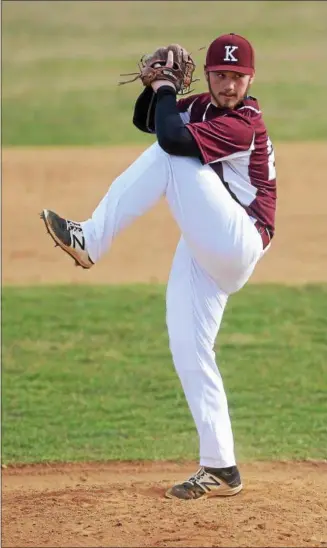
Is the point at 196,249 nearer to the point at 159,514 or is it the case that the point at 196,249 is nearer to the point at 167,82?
the point at 167,82

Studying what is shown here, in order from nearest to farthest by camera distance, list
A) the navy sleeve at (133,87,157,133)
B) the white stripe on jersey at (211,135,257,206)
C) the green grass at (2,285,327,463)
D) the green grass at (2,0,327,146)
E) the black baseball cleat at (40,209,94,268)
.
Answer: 1. the black baseball cleat at (40,209,94,268)
2. the white stripe on jersey at (211,135,257,206)
3. the navy sleeve at (133,87,157,133)
4. the green grass at (2,285,327,463)
5. the green grass at (2,0,327,146)

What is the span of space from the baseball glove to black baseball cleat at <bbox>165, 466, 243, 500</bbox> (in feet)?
5.25

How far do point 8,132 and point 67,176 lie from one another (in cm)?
366

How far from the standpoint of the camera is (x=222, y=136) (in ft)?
15.0

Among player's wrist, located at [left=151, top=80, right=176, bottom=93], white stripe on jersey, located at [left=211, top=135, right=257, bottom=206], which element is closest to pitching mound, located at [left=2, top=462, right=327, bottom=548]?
white stripe on jersey, located at [left=211, top=135, right=257, bottom=206]

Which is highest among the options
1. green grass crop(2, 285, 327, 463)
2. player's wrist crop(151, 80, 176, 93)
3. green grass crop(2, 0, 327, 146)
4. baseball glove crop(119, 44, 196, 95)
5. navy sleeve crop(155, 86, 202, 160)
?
green grass crop(2, 0, 327, 146)

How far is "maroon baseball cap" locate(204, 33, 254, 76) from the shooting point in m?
4.62

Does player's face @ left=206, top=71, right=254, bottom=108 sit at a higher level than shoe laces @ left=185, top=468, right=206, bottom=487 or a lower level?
higher

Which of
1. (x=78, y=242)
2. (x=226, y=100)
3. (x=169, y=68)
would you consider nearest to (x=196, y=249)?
(x=78, y=242)

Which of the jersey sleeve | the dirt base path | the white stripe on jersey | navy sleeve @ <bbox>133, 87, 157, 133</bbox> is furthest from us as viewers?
the dirt base path

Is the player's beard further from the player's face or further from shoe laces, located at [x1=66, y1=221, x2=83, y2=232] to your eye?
shoe laces, located at [x1=66, y1=221, x2=83, y2=232]

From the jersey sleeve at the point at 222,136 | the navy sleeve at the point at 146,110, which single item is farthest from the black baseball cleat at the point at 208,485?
the navy sleeve at the point at 146,110

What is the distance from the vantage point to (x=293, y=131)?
58.9 ft

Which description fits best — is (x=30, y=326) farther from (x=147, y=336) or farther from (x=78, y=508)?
(x=78, y=508)
